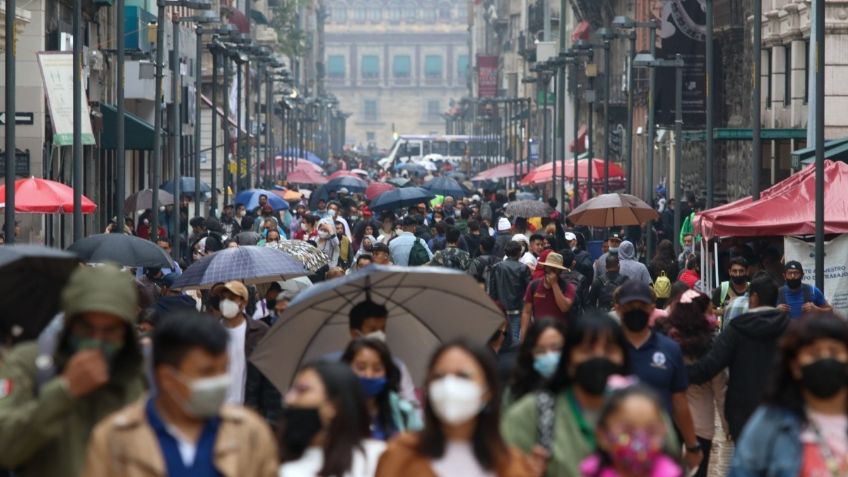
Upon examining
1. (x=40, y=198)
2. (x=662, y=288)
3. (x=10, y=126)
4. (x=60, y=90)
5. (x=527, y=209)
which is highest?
(x=60, y=90)

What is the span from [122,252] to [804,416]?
12922 millimetres

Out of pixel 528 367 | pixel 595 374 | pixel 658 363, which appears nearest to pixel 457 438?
pixel 595 374

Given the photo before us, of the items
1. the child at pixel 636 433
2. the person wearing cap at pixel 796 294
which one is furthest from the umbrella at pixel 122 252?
the child at pixel 636 433

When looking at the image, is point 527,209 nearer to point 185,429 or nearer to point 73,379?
point 73,379

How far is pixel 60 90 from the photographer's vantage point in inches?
1153

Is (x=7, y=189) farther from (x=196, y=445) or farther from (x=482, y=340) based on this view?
(x=196, y=445)

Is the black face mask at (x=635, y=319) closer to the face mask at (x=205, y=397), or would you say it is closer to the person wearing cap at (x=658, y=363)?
the person wearing cap at (x=658, y=363)

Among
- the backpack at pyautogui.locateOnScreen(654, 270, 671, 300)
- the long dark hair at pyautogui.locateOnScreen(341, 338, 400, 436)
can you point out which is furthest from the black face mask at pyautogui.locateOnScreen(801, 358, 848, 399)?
the backpack at pyautogui.locateOnScreen(654, 270, 671, 300)

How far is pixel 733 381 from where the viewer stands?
12492mm

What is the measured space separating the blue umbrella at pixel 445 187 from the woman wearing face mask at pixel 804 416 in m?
44.4

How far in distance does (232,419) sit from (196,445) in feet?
0.44

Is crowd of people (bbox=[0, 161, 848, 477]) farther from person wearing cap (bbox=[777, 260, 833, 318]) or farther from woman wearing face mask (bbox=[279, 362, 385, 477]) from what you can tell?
person wearing cap (bbox=[777, 260, 833, 318])

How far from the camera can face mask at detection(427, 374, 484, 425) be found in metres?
7.14

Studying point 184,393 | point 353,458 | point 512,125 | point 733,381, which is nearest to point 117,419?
point 184,393
